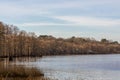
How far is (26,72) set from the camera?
104ft

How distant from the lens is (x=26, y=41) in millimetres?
134625

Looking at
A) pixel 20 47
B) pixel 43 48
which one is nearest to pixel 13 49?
pixel 20 47

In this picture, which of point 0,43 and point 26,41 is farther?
point 26,41

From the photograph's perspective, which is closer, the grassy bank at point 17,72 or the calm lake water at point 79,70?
the grassy bank at point 17,72

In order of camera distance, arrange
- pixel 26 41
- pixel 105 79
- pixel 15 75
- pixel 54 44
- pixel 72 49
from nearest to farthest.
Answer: pixel 15 75 < pixel 105 79 < pixel 26 41 < pixel 54 44 < pixel 72 49

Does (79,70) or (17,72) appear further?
(79,70)

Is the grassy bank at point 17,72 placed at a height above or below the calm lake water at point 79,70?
above

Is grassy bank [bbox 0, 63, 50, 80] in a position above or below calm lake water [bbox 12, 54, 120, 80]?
above

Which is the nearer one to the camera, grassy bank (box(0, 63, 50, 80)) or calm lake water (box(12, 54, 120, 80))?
grassy bank (box(0, 63, 50, 80))

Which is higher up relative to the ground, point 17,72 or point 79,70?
point 17,72

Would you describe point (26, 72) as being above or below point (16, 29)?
below

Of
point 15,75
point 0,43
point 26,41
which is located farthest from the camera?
point 26,41

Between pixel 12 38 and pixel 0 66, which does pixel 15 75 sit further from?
pixel 12 38

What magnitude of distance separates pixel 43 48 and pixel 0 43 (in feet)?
184
